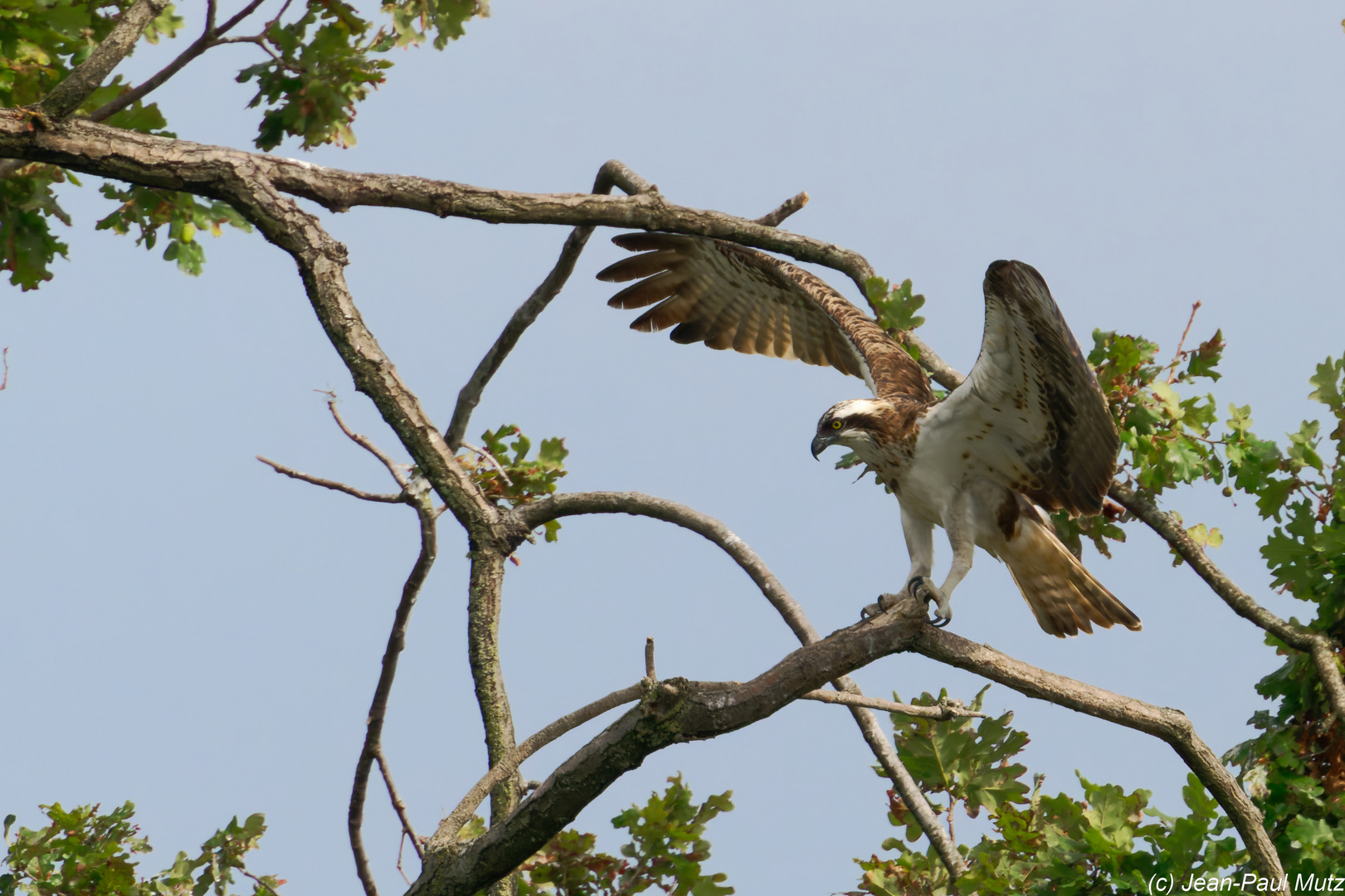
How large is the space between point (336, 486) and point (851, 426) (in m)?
2.58

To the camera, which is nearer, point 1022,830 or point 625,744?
point 625,744

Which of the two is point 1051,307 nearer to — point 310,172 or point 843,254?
point 843,254

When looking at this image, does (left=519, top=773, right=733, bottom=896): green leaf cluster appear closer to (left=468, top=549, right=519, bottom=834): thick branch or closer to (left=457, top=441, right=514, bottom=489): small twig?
(left=468, top=549, right=519, bottom=834): thick branch

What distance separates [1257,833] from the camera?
4.54m

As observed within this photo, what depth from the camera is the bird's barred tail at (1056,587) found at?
18.3 ft

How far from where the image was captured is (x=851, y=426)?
5.62 metres

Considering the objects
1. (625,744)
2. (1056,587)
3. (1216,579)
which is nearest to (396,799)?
(625,744)

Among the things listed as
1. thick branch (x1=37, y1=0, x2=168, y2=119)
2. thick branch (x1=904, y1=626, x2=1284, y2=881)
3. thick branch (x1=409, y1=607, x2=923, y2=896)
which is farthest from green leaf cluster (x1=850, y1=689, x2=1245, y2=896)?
thick branch (x1=37, y1=0, x2=168, y2=119)

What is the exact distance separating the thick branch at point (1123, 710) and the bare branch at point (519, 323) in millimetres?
3064

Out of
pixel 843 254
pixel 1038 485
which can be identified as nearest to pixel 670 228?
pixel 843 254

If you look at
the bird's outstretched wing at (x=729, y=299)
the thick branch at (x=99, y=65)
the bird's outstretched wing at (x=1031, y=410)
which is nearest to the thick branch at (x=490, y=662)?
the bird's outstretched wing at (x=1031, y=410)

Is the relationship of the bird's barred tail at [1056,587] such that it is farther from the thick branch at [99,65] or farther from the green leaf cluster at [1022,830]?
the thick branch at [99,65]

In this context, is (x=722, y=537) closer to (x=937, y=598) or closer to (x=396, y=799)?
(x=937, y=598)

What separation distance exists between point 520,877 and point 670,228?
3.35 meters
